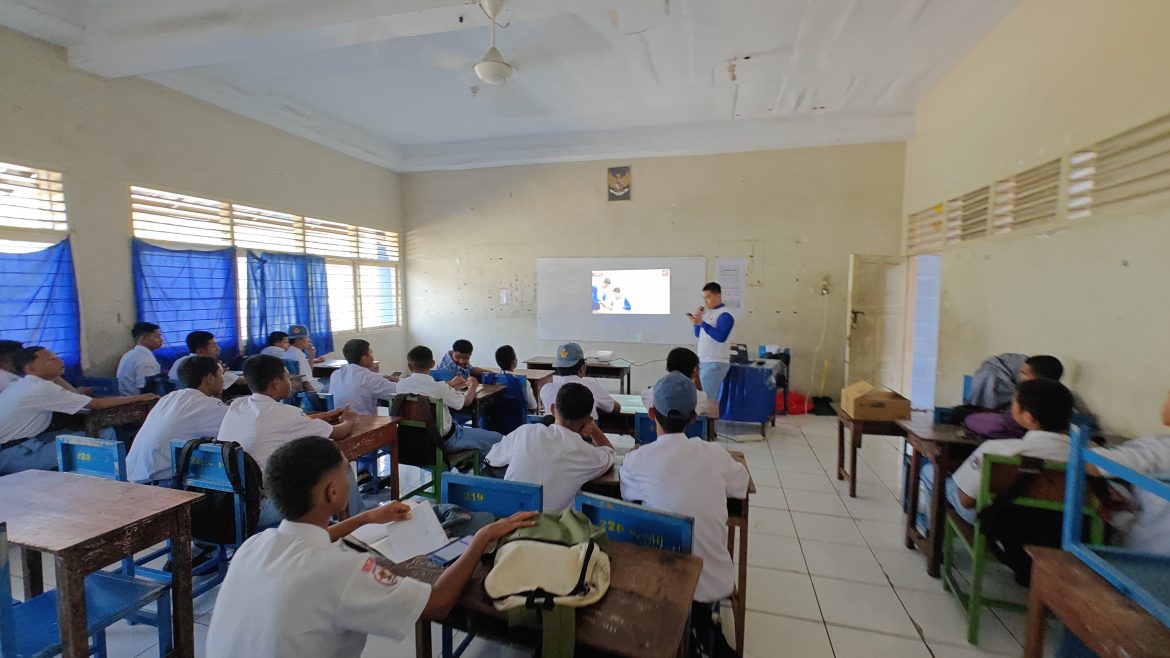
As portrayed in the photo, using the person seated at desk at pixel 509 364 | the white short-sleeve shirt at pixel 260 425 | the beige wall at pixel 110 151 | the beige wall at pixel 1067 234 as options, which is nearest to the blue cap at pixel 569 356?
the person seated at desk at pixel 509 364

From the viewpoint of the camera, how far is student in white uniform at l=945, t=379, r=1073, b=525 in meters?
1.99

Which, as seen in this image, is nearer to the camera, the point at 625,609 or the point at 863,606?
the point at 625,609

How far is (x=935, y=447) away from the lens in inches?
98.5

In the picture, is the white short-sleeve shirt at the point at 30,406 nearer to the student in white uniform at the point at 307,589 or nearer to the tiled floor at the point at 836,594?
the tiled floor at the point at 836,594

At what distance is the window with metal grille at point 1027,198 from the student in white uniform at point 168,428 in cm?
498

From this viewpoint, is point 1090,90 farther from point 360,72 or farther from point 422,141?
point 422,141

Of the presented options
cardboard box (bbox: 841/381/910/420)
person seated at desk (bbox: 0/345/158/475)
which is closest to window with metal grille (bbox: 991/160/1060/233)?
cardboard box (bbox: 841/381/910/420)

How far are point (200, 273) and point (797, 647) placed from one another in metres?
5.61

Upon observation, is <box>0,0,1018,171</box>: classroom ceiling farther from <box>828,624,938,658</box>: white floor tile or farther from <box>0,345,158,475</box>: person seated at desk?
<box>828,624,938,658</box>: white floor tile

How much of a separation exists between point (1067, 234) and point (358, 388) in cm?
464

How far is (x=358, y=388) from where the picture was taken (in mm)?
3467

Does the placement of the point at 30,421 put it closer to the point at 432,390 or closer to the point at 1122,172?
the point at 432,390

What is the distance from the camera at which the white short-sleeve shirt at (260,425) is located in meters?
2.21

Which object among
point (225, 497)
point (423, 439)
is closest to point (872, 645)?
point (423, 439)
